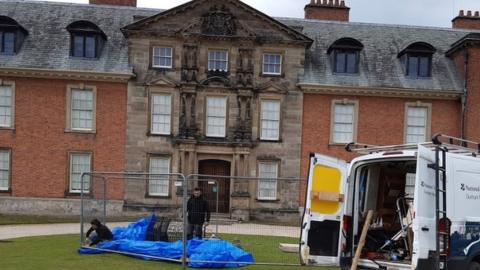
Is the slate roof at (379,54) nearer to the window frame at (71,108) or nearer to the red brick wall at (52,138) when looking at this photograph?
the red brick wall at (52,138)

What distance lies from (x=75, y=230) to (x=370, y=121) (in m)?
15.3

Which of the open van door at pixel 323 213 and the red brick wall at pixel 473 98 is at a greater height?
the red brick wall at pixel 473 98

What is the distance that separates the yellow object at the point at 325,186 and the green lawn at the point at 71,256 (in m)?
2.58

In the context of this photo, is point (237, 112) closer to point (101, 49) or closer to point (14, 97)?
point (101, 49)

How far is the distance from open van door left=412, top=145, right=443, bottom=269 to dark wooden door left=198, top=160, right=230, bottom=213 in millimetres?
7760

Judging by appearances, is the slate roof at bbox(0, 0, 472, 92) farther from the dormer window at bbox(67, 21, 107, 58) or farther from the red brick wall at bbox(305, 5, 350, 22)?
the red brick wall at bbox(305, 5, 350, 22)

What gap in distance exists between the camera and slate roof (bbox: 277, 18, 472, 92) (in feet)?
97.5

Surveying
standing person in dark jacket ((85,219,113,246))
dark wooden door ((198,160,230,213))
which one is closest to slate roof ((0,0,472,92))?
dark wooden door ((198,160,230,213))

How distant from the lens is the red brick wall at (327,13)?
113 ft

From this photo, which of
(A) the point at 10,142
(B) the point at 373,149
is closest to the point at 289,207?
(A) the point at 10,142

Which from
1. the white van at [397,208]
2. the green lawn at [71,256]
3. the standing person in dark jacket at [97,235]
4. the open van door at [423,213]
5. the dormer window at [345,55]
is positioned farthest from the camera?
the dormer window at [345,55]

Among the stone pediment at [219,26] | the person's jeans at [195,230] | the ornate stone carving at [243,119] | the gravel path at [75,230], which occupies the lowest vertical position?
the gravel path at [75,230]

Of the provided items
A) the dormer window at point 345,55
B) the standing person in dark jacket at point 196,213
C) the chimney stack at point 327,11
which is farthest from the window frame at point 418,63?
the standing person in dark jacket at point 196,213

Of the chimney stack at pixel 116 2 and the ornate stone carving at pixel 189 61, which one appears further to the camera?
the chimney stack at pixel 116 2
